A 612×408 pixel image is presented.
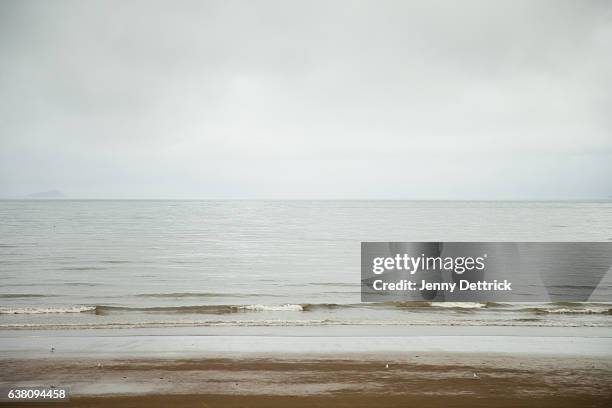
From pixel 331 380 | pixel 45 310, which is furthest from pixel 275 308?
pixel 331 380

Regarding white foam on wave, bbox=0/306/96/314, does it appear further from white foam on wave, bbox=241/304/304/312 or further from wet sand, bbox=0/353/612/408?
wet sand, bbox=0/353/612/408

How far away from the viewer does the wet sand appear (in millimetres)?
6750

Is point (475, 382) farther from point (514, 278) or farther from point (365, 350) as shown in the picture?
point (514, 278)

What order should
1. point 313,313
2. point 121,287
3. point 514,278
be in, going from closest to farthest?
point 313,313 < point 121,287 < point 514,278

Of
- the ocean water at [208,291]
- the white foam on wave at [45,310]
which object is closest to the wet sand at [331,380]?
the ocean water at [208,291]

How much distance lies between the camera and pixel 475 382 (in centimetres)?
762

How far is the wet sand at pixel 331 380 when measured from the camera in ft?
22.1

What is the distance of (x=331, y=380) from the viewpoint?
7.67 m

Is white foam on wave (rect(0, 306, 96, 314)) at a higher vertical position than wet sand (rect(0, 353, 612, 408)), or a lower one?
higher

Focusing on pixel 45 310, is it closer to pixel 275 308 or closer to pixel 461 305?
pixel 275 308

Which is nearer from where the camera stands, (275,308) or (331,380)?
(331,380)

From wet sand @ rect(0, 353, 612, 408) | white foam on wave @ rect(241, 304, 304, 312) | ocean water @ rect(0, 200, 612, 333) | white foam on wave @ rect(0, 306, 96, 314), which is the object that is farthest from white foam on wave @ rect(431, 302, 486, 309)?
white foam on wave @ rect(0, 306, 96, 314)

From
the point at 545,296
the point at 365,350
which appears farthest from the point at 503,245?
the point at 365,350

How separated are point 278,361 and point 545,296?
14.0m
